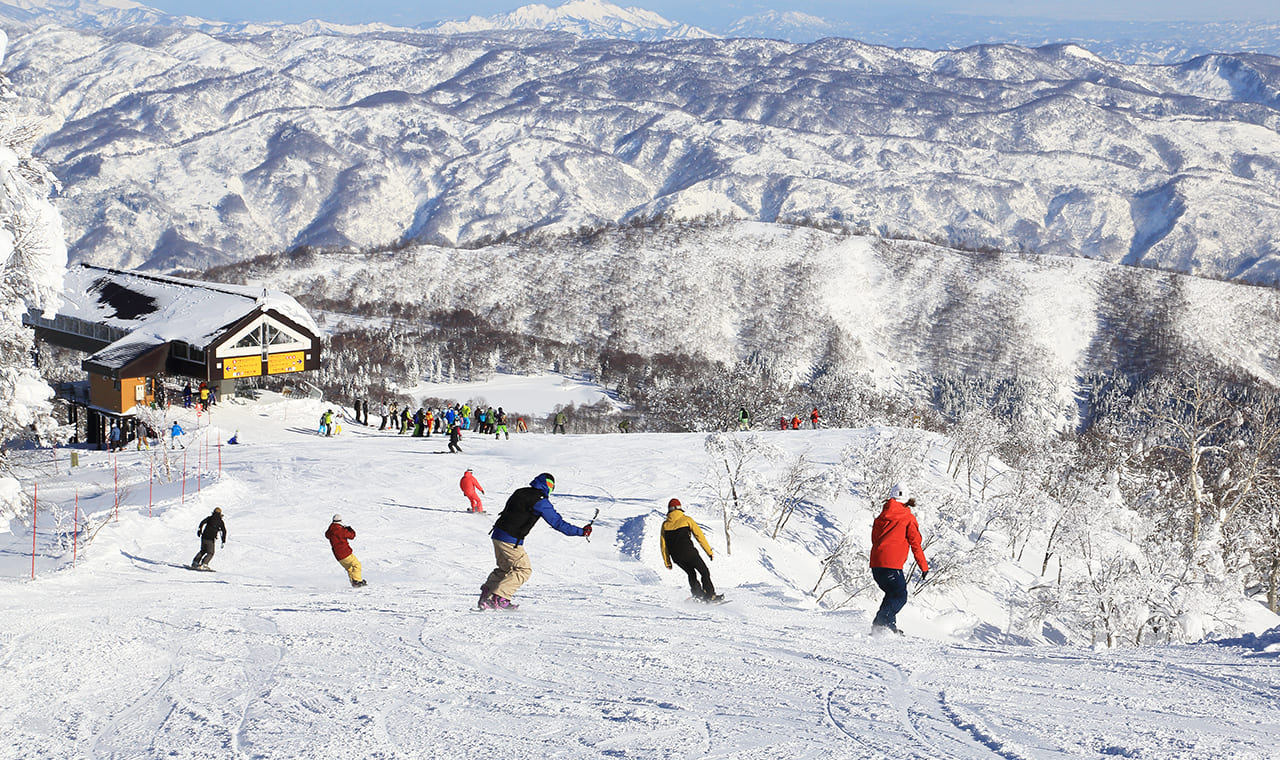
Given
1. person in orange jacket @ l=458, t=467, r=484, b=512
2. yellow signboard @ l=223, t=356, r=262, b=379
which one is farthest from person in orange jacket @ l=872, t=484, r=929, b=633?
yellow signboard @ l=223, t=356, r=262, b=379

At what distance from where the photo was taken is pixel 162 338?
42344 millimetres

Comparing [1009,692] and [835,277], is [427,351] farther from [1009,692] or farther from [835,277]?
[1009,692]

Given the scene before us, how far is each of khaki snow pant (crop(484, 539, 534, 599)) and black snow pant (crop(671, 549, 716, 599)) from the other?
2.05 m

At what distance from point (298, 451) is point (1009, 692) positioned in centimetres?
2859

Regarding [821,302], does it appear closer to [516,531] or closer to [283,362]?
[283,362]

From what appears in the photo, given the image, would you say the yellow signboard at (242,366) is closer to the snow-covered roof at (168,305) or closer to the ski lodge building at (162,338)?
the ski lodge building at (162,338)

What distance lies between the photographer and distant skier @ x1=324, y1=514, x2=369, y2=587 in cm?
1525

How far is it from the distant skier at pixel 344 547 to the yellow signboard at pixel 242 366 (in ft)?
97.8

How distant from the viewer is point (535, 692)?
8227mm

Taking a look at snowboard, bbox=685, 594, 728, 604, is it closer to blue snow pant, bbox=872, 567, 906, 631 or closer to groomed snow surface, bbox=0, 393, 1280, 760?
groomed snow surface, bbox=0, 393, 1280, 760

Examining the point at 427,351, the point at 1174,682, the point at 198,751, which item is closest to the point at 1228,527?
the point at 1174,682

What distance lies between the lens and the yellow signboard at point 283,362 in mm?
44094

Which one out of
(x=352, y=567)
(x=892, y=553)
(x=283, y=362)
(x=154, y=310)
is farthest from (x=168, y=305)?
(x=892, y=553)

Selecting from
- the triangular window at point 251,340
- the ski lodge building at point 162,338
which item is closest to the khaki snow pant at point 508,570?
the ski lodge building at point 162,338
